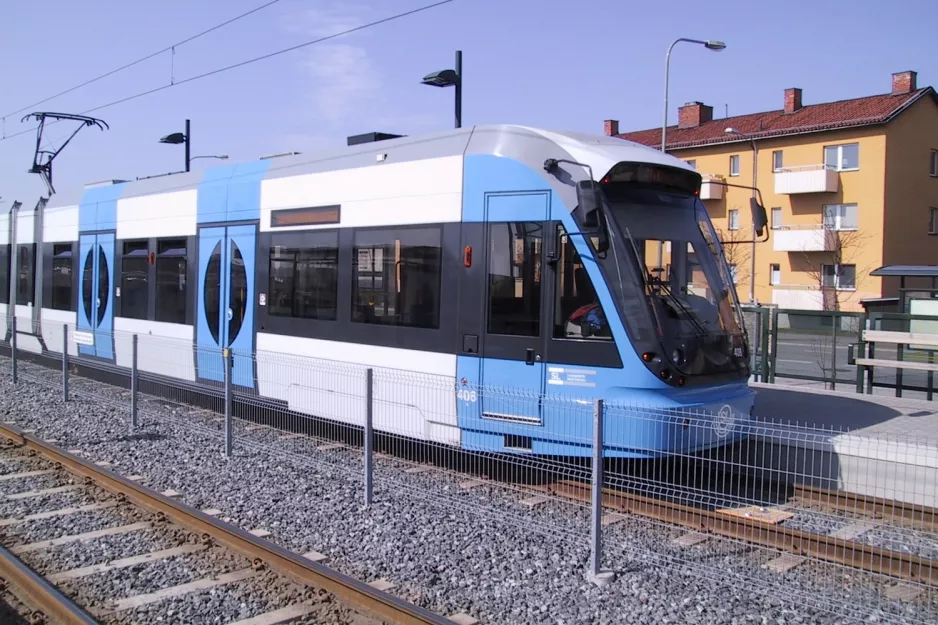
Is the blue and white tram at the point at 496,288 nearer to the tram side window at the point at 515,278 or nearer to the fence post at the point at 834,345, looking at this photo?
the tram side window at the point at 515,278

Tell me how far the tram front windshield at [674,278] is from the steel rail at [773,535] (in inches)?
52.0

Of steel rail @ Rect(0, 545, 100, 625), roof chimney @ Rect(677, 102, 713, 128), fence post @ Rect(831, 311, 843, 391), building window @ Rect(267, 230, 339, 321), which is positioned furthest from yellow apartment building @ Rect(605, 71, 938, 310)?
steel rail @ Rect(0, 545, 100, 625)

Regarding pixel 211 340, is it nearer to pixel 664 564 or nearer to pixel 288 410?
pixel 288 410

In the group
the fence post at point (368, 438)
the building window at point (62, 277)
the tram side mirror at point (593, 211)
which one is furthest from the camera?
the building window at point (62, 277)

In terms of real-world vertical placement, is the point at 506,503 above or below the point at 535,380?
below

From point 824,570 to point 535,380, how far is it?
299cm

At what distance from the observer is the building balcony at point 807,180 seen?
41.7 m

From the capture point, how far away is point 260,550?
20.6 feet

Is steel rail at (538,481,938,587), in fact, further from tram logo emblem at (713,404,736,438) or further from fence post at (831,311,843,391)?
fence post at (831,311,843,391)

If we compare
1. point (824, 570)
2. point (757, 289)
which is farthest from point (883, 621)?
point (757, 289)

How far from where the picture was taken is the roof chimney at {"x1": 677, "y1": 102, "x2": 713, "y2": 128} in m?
51.1

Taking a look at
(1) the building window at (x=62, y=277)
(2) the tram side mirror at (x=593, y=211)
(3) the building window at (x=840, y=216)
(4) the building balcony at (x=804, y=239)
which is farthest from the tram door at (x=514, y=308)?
(3) the building window at (x=840, y=216)

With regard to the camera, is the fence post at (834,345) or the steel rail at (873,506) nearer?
the steel rail at (873,506)

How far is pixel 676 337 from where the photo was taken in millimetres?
7707
